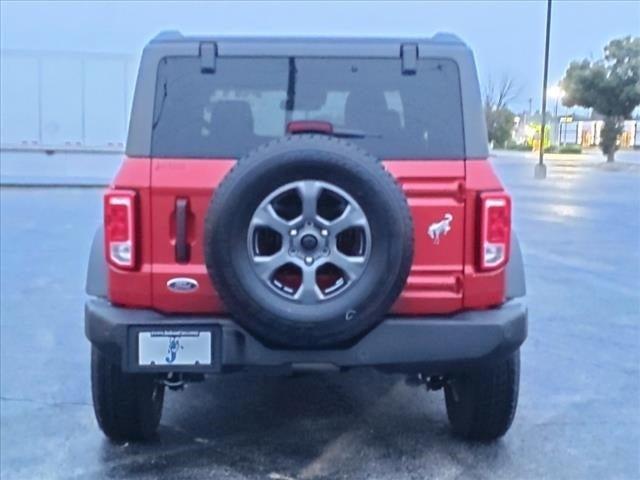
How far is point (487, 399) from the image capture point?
4.06 m

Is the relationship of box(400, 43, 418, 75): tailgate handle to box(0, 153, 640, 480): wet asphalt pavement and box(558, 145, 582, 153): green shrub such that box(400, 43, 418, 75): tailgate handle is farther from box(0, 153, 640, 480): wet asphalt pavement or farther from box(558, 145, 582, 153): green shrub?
box(558, 145, 582, 153): green shrub

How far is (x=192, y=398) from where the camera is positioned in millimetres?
4965

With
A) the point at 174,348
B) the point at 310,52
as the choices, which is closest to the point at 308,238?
the point at 174,348

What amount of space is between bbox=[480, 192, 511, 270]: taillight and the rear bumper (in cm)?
25

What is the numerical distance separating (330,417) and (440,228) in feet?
4.96

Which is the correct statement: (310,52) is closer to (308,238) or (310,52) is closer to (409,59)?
(409,59)

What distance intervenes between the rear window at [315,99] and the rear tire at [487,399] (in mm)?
1071

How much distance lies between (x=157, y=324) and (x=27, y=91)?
917 inches

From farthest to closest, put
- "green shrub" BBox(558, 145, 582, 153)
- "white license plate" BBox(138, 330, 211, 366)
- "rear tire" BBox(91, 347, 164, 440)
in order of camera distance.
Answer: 1. "green shrub" BBox(558, 145, 582, 153)
2. "rear tire" BBox(91, 347, 164, 440)
3. "white license plate" BBox(138, 330, 211, 366)

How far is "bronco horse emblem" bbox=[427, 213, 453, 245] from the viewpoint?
357 centimetres

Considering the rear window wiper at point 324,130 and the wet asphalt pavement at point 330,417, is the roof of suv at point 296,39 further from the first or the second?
the wet asphalt pavement at point 330,417

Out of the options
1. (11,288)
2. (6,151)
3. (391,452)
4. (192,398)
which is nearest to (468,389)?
(391,452)

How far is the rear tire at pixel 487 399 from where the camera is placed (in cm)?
400

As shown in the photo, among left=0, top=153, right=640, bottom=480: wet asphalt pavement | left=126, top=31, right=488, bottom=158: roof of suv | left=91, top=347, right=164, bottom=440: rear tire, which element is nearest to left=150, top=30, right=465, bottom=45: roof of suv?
left=126, top=31, right=488, bottom=158: roof of suv
